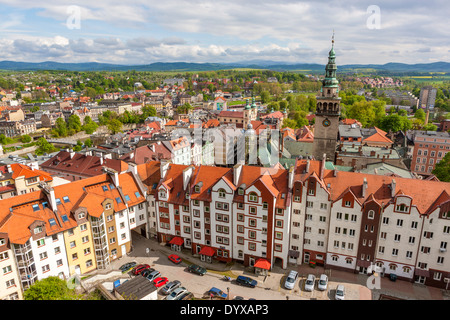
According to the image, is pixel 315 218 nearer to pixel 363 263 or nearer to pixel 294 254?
pixel 294 254

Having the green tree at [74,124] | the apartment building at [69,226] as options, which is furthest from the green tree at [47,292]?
the green tree at [74,124]

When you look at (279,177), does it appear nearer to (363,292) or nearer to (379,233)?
(379,233)

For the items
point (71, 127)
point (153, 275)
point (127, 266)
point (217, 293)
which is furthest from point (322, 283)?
point (71, 127)

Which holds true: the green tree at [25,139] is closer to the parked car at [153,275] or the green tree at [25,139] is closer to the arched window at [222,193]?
the parked car at [153,275]

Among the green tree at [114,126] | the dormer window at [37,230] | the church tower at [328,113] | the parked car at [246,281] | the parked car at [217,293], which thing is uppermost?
the church tower at [328,113]

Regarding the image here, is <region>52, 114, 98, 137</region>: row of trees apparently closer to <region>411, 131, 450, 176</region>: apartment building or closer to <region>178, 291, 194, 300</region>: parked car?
<region>178, 291, 194, 300</region>: parked car
